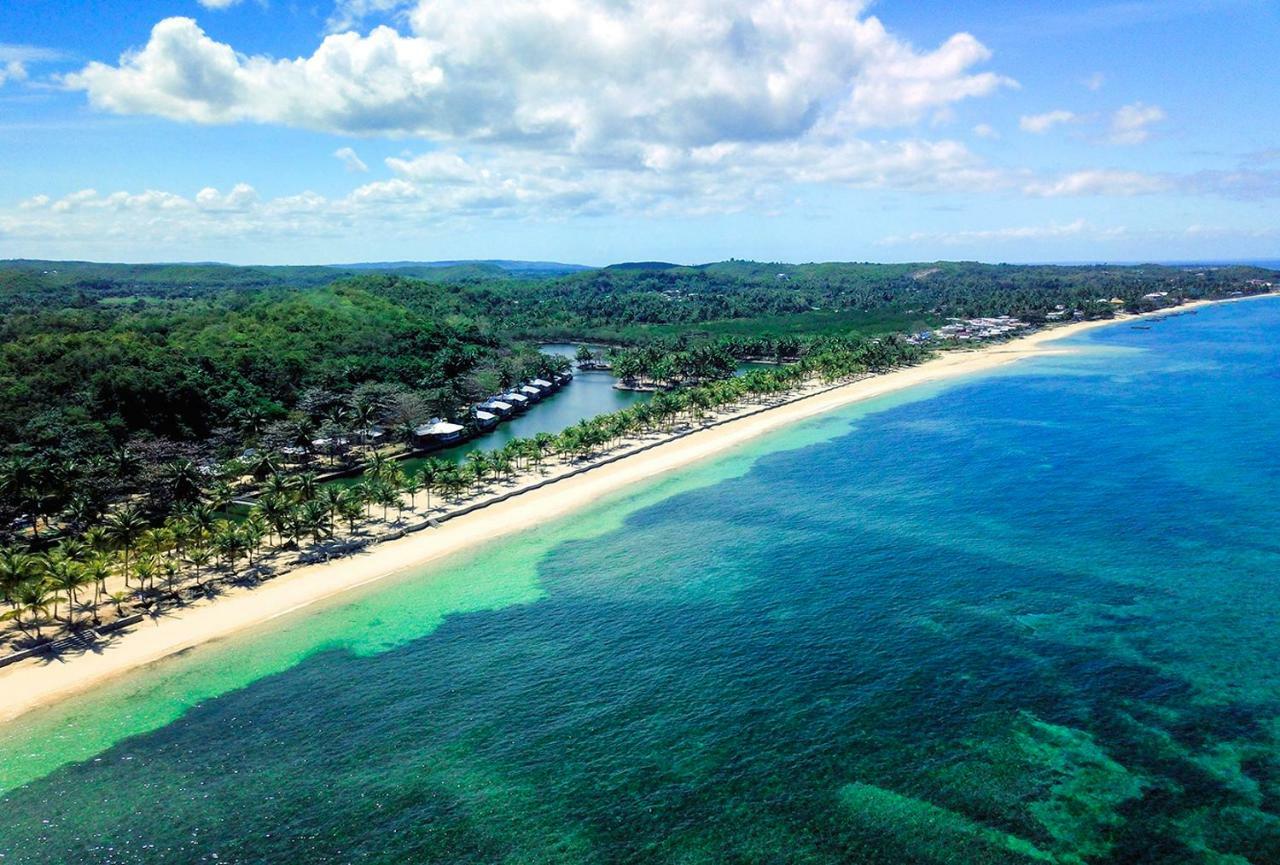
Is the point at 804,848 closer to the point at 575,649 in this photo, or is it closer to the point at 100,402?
the point at 575,649

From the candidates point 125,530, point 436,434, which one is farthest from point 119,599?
point 436,434

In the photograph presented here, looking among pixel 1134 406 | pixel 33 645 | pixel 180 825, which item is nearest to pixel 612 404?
pixel 1134 406

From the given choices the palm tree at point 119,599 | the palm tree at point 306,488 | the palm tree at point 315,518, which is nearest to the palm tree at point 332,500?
the palm tree at point 315,518

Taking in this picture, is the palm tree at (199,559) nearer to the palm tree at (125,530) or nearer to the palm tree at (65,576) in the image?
the palm tree at (125,530)

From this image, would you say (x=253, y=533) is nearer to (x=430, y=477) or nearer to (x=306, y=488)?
(x=306, y=488)

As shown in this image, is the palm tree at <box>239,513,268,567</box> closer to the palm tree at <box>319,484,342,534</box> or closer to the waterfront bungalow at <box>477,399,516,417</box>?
the palm tree at <box>319,484,342,534</box>
